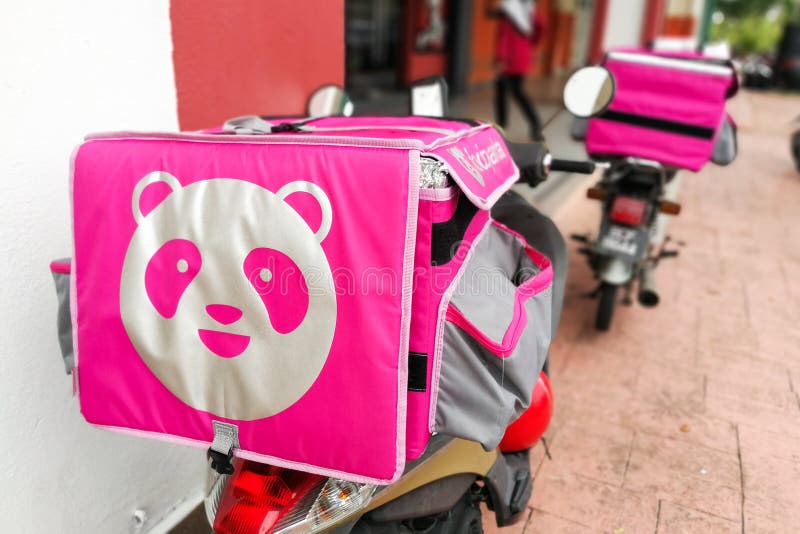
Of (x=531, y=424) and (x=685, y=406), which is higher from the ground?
(x=531, y=424)

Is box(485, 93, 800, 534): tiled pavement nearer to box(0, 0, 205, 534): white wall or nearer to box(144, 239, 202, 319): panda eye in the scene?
box(0, 0, 205, 534): white wall

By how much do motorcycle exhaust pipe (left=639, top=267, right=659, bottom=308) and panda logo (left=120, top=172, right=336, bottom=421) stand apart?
260cm

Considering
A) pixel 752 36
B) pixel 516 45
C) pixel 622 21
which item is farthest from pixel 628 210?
pixel 752 36

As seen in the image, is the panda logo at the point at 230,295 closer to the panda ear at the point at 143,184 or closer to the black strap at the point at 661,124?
the panda ear at the point at 143,184

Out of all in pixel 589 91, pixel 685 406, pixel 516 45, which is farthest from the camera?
pixel 516 45

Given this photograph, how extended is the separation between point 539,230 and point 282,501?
991 millimetres

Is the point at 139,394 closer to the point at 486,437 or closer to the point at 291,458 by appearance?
the point at 291,458

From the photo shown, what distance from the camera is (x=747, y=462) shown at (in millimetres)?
2336

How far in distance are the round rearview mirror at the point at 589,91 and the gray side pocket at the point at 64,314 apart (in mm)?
1379

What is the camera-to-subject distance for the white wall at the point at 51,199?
1.43 metres

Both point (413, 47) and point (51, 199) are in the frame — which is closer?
point (51, 199)

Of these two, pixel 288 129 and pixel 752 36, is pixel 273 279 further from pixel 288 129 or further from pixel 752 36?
pixel 752 36

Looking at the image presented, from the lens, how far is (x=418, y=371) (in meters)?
1.10

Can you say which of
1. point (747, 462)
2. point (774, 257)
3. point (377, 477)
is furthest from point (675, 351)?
point (377, 477)
